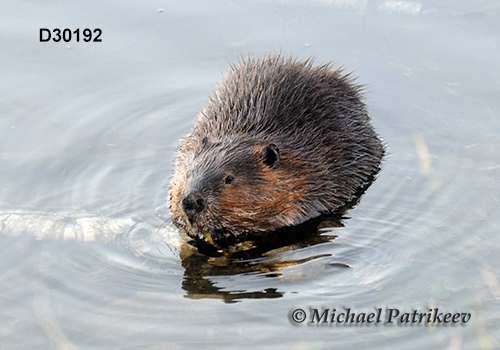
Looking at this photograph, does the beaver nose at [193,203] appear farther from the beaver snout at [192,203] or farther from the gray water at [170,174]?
the gray water at [170,174]

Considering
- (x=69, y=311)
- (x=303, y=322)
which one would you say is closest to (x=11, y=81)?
(x=69, y=311)

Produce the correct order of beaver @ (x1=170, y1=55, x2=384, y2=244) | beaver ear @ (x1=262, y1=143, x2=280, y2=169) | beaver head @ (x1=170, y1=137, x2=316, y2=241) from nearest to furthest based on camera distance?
beaver head @ (x1=170, y1=137, x2=316, y2=241)
beaver @ (x1=170, y1=55, x2=384, y2=244)
beaver ear @ (x1=262, y1=143, x2=280, y2=169)

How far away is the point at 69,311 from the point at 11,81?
3.84 m

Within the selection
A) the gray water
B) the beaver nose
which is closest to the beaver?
the beaver nose

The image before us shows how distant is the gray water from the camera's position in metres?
5.07

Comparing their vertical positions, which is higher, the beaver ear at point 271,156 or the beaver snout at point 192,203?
the beaver ear at point 271,156

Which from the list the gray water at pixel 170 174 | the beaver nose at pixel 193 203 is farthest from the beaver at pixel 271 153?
the gray water at pixel 170 174

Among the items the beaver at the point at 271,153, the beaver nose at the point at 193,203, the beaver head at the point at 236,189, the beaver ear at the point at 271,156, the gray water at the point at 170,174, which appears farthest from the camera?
the beaver ear at the point at 271,156

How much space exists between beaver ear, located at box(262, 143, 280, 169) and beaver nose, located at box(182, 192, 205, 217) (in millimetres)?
711

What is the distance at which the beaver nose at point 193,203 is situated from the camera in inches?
224

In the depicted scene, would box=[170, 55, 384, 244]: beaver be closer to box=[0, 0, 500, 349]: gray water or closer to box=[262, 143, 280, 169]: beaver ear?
box=[262, 143, 280, 169]: beaver ear

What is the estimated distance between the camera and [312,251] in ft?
19.5

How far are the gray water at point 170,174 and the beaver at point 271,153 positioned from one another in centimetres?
34

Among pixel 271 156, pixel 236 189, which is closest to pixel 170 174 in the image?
pixel 236 189
